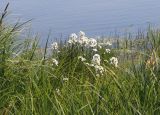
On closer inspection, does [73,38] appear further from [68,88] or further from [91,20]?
[91,20]

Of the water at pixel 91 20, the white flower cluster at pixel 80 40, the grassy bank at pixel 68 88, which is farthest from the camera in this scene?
the water at pixel 91 20

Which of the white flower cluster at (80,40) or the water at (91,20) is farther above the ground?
the white flower cluster at (80,40)

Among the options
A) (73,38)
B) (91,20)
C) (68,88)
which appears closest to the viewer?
(68,88)

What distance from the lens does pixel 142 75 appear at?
Answer: 5766 mm

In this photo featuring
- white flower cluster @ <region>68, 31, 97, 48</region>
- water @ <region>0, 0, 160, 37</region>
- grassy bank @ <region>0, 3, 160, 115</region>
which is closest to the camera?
grassy bank @ <region>0, 3, 160, 115</region>

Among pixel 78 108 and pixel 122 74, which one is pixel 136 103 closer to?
pixel 78 108

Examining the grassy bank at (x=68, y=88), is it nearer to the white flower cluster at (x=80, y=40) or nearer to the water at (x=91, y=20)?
the white flower cluster at (x=80, y=40)

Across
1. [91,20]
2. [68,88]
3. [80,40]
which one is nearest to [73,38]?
[80,40]

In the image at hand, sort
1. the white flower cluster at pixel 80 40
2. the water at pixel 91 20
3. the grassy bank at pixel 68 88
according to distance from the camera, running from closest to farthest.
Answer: the grassy bank at pixel 68 88 → the white flower cluster at pixel 80 40 → the water at pixel 91 20

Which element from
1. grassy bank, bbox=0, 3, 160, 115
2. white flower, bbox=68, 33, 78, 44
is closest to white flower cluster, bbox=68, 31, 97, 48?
white flower, bbox=68, 33, 78, 44

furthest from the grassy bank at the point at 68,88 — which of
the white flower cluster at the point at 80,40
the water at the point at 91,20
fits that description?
the water at the point at 91,20

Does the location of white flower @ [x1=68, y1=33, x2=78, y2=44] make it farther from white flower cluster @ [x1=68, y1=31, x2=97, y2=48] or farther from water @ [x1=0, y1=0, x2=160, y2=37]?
water @ [x1=0, y1=0, x2=160, y2=37]

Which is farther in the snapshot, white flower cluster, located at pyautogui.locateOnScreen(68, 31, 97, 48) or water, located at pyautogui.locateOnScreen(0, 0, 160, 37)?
water, located at pyautogui.locateOnScreen(0, 0, 160, 37)

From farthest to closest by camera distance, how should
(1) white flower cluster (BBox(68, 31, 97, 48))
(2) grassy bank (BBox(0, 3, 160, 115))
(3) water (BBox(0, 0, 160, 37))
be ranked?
1. (3) water (BBox(0, 0, 160, 37))
2. (1) white flower cluster (BBox(68, 31, 97, 48))
3. (2) grassy bank (BBox(0, 3, 160, 115))
